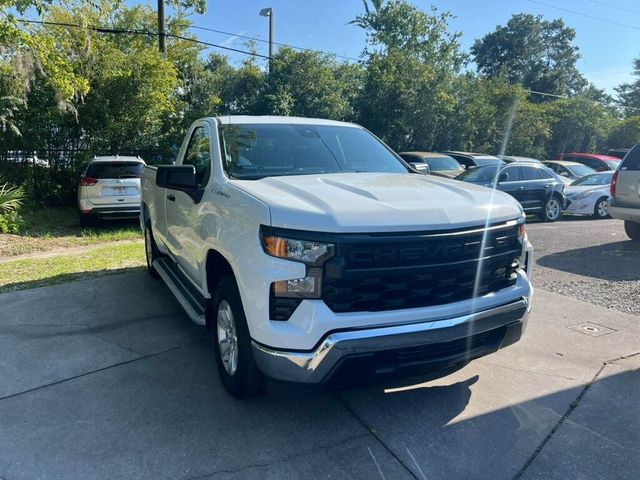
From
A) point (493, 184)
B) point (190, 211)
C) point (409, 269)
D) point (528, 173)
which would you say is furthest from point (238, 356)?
point (528, 173)

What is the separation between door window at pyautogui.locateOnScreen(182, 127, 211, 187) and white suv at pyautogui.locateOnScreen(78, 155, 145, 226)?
6.18m

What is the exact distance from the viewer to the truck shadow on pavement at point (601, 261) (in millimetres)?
7023

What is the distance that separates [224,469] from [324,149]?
2701 millimetres

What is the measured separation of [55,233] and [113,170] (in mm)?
1850

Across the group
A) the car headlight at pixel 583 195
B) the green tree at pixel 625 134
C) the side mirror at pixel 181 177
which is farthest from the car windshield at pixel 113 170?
the green tree at pixel 625 134

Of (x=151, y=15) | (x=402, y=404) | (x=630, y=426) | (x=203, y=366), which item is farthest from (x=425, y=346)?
(x=151, y=15)

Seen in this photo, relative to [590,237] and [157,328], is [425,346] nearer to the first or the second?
[157,328]

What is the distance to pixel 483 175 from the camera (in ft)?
40.2

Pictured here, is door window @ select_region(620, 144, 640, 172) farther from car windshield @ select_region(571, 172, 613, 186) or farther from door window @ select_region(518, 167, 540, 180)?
car windshield @ select_region(571, 172, 613, 186)

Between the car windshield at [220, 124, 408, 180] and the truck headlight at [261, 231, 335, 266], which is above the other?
the car windshield at [220, 124, 408, 180]

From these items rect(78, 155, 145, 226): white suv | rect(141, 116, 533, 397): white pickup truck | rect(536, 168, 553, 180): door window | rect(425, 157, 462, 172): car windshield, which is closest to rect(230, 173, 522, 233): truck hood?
rect(141, 116, 533, 397): white pickup truck

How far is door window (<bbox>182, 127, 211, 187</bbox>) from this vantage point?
13.7ft

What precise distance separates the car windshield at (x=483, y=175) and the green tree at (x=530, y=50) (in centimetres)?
4745

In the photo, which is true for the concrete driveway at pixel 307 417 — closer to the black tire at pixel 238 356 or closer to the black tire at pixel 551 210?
the black tire at pixel 238 356
